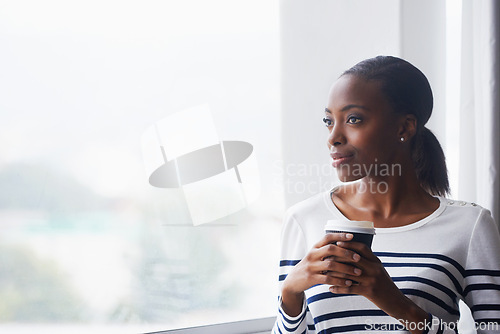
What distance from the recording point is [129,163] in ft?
4.33

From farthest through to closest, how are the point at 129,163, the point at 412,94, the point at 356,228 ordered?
1. the point at 129,163
2. the point at 412,94
3. the point at 356,228

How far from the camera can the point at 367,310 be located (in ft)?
3.46

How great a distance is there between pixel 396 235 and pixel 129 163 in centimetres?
67

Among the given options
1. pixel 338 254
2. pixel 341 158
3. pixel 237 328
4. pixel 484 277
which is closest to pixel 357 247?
pixel 338 254

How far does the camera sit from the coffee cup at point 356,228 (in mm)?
840

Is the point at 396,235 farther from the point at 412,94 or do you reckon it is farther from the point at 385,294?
the point at 412,94

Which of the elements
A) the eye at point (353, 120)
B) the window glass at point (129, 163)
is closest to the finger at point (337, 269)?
the eye at point (353, 120)

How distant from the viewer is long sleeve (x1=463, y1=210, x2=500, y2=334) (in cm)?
102

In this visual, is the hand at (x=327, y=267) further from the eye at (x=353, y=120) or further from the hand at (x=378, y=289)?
the eye at (x=353, y=120)

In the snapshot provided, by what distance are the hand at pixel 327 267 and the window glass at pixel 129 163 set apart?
484mm

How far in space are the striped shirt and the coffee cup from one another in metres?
0.23

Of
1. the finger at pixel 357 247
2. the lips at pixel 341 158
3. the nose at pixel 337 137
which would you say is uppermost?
the nose at pixel 337 137

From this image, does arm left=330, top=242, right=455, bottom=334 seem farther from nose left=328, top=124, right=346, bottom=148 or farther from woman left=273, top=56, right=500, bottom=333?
nose left=328, top=124, right=346, bottom=148

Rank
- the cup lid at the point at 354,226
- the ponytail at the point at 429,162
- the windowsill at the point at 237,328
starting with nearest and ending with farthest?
1. the cup lid at the point at 354,226
2. the ponytail at the point at 429,162
3. the windowsill at the point at 237,328
